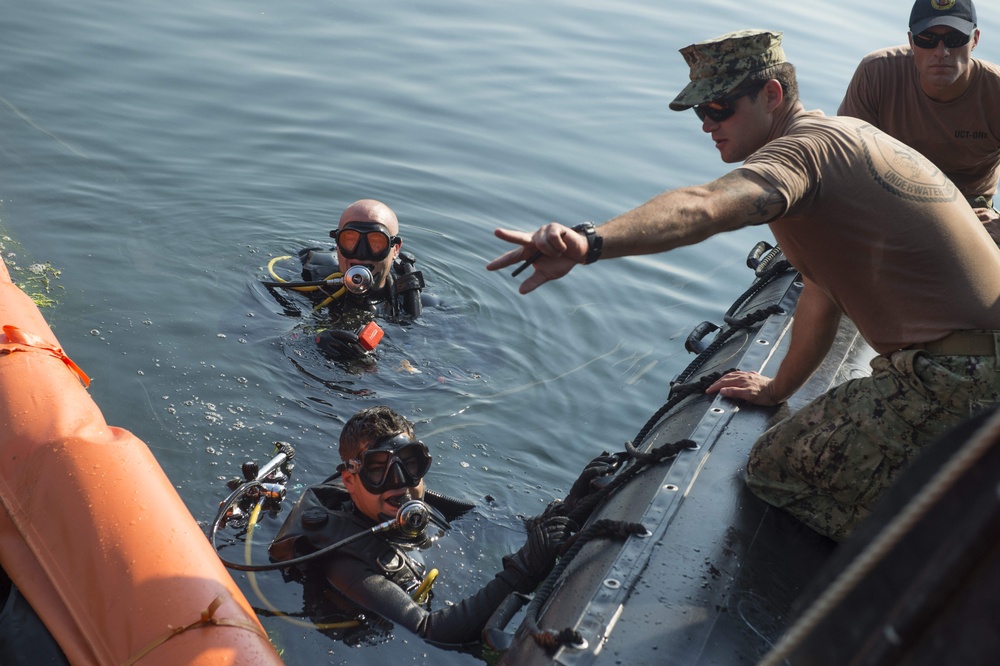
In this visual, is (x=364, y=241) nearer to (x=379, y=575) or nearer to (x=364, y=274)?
(x=364, y=274)

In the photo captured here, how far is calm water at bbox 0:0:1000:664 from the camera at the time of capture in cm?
496

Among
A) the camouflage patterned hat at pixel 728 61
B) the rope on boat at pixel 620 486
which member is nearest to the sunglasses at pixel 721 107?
the camouflage patterned hat at pixel 728 61

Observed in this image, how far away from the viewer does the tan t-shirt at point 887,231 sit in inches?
103

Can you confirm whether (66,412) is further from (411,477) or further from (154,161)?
(154,161)

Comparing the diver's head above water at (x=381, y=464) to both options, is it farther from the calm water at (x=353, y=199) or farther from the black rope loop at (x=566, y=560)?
the black rope loop at (x=566, y=560)

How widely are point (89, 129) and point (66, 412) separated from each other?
5543 millimetres

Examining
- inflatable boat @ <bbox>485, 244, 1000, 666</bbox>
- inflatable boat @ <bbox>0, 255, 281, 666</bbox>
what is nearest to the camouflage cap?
inflatable boat @ <bbox>485, 244, 1000, 666</bbox>

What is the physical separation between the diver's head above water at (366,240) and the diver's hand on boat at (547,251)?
3651 mm

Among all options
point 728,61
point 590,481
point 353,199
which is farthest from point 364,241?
point 728,61

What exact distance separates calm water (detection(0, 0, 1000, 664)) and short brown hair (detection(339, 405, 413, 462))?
0.58 m

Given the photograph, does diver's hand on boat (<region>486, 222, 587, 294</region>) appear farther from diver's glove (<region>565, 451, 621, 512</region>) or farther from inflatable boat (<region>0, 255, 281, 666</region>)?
diver's glove (<region>565, 451, 621, 512</region>)

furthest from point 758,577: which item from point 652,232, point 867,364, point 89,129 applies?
point 89,129

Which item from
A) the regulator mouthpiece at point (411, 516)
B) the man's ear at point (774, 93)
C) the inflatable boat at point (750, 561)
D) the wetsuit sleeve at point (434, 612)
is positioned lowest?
the wetsuit sleeve at point (434, 612)

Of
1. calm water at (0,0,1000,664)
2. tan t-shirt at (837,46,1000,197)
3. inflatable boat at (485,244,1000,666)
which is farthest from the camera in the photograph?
calm water at (0,0,1000,664)
